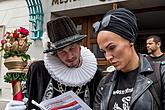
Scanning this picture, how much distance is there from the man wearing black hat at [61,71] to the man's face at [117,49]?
0.63 meters

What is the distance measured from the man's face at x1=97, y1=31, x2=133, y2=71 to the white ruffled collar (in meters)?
0.72

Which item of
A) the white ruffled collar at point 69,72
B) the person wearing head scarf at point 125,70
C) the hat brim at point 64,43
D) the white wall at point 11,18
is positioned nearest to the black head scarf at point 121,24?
the person wearing head scarf at point 125,70

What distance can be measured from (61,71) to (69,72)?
64 millimetres

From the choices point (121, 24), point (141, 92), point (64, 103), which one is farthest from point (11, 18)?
point (141, 92)

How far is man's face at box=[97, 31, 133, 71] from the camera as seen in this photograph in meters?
1.44

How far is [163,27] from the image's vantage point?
7246 millimetres

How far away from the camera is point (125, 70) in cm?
151

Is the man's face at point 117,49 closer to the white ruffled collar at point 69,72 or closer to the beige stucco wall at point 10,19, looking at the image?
the white ruffled collar at point 69,72

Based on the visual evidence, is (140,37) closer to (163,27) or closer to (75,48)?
(163,27)

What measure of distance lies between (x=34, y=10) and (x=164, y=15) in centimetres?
277

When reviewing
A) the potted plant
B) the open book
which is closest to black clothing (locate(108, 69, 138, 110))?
the open book

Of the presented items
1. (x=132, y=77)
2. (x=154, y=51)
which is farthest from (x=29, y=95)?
(x=154, y=51)

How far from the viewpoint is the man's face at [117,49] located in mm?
1440

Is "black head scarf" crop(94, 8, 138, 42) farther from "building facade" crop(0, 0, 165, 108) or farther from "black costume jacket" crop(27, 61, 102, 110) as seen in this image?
"building facade" crop(0, 0, 165, 108)
